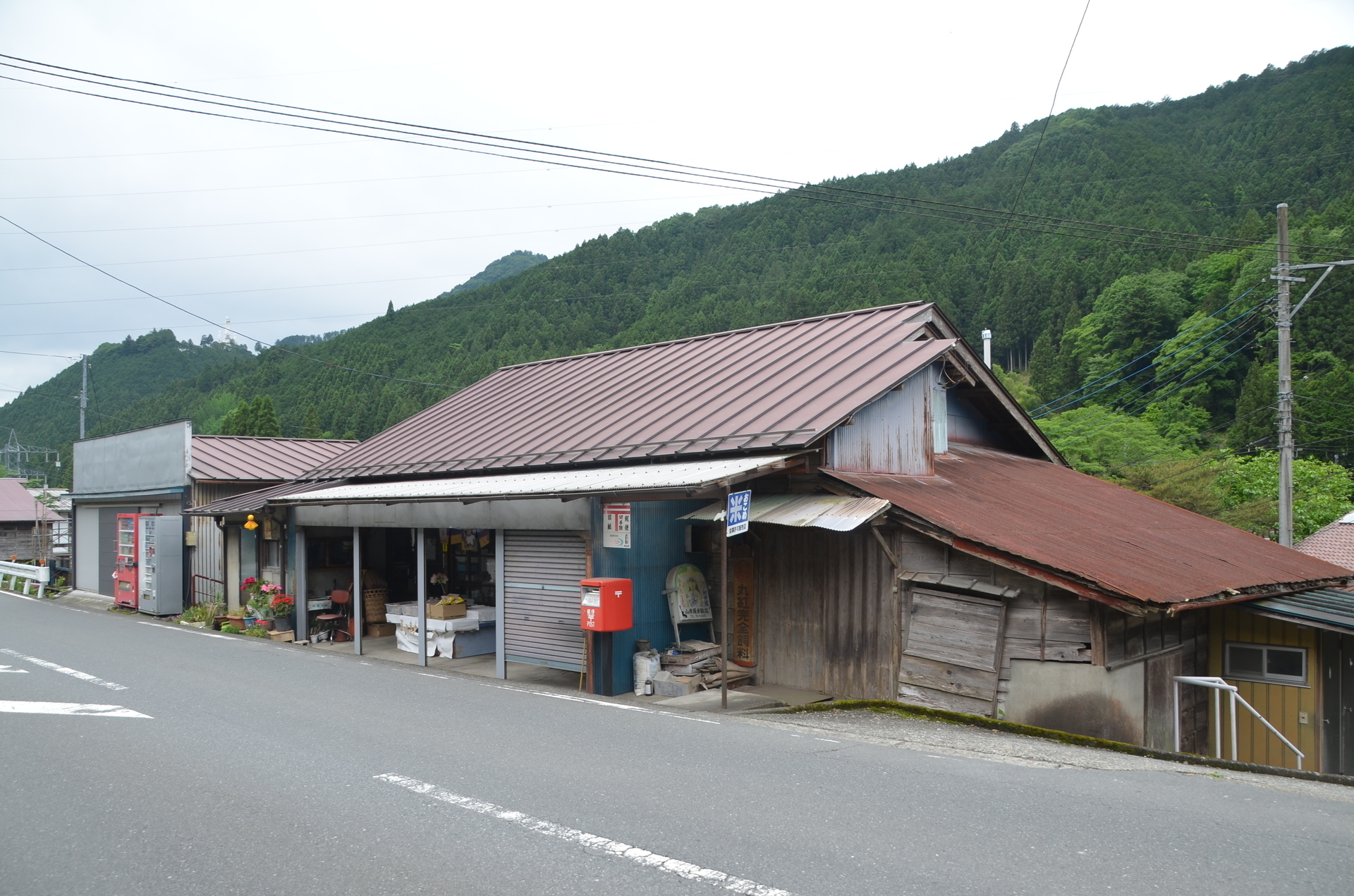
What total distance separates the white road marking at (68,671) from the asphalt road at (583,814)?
1.90 meters

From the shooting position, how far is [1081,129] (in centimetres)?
8088

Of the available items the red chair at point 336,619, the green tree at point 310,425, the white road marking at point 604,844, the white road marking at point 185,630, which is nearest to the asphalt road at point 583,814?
Result: the white road marking at point 604,844

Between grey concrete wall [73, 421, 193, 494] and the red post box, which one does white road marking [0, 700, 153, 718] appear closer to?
the red post box

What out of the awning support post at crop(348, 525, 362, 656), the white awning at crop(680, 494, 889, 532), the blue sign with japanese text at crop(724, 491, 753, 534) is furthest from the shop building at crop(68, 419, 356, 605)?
the blue sign with japanese text at crop(724, 491, 753, 534)

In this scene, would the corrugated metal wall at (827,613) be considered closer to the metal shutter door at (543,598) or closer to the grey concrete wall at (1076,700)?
the grey concrete wall at (1076,700)

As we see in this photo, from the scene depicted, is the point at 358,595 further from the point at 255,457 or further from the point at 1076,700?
the point at 1076,700

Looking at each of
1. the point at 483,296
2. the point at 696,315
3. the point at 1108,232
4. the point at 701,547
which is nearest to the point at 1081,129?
the point at 1108,232

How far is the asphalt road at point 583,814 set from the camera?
15.6 ft

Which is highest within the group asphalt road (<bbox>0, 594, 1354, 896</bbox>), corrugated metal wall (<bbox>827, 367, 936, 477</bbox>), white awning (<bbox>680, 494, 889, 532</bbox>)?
corrugated metal wall (<bbox>827, 367, 936, 477</bbox>)

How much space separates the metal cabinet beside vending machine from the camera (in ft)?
71.2

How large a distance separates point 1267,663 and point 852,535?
607 cm

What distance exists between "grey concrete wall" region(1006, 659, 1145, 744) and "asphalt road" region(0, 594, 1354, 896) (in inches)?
85.4

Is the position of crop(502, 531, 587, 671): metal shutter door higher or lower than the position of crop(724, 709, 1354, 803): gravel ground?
higher

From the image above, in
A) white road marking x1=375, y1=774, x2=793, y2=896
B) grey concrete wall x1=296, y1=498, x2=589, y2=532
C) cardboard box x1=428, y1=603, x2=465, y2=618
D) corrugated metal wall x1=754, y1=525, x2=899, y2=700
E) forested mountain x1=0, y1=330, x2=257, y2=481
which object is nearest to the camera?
white road marking x1=375, y1=774, x2=793, y2=896
